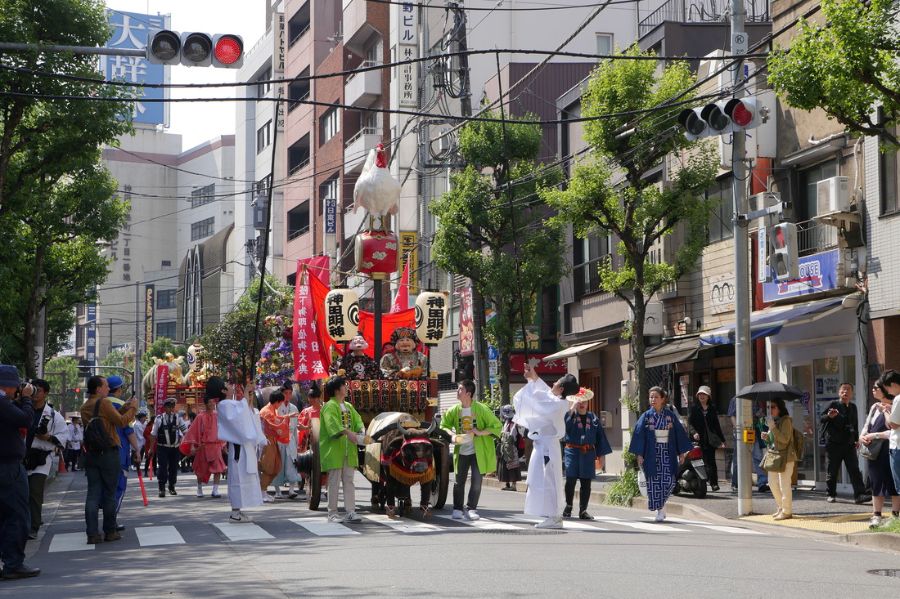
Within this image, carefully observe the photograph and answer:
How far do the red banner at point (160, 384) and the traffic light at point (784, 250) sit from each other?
25.7 metres

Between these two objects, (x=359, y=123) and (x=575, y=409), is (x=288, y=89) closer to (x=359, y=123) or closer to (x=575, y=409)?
(x=359, y=123)

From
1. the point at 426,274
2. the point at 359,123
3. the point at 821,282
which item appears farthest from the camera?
the point at 359,123

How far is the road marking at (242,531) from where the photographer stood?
46.7 ft

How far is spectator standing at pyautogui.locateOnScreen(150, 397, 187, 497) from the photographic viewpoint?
24031mm

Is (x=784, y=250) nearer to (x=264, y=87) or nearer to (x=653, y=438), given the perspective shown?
(x=653, y=438)

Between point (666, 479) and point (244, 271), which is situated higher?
point (244, 271)

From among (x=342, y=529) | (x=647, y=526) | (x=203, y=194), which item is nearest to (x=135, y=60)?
(x=203, y=194)

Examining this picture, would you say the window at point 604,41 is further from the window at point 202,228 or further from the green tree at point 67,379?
the window at point 202,228

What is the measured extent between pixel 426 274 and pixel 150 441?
20.3 meters


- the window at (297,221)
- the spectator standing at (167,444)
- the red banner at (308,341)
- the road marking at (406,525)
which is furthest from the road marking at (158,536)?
the window at (297,221)

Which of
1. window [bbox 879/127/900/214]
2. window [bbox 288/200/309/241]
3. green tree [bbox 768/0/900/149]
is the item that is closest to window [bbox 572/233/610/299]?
window [bbox 879/127/900/214]

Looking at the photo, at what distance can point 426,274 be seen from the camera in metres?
45.9

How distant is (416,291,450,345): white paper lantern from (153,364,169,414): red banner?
15.2 meters

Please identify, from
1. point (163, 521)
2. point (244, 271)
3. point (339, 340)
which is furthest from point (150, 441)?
point (244, 271)
